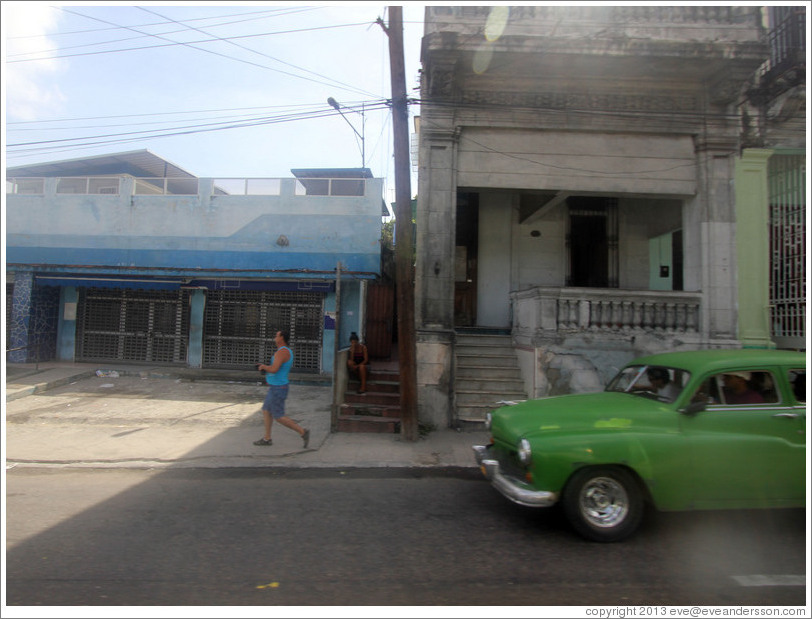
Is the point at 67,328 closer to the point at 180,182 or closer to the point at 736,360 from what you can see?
the point at 180,182

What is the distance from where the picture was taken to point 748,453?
165 inches

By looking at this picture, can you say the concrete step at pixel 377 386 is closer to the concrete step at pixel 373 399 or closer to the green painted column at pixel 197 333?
the concrete step at pixel 373 399

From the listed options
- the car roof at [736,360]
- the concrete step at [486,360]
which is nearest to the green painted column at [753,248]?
the concrete step at [486,360]

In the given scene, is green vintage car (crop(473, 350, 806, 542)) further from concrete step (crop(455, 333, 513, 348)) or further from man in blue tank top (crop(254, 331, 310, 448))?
concrete step (crop(455, 333, 513, 348))

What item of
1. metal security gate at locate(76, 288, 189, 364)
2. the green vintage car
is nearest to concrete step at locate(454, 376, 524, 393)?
the green vintage car

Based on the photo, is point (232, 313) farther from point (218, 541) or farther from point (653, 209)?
point (653, 209)

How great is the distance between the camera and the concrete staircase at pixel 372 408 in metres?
8.20

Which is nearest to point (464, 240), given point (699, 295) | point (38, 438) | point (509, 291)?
point (509, 291)

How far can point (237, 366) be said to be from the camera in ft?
42.8

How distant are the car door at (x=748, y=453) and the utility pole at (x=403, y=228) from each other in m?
4.18

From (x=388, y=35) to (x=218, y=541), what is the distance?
709cm

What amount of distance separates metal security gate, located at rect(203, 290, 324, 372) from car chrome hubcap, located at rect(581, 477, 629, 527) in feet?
31.2

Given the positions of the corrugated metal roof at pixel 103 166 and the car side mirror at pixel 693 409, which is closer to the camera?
the car side mirror at pixel 693 409

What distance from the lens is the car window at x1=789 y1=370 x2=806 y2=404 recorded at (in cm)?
440
